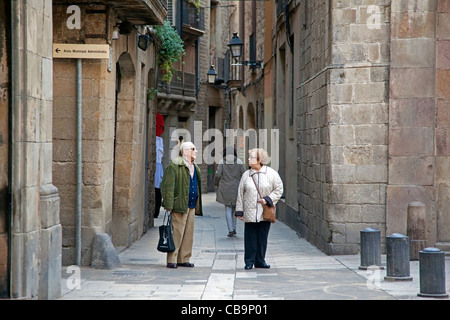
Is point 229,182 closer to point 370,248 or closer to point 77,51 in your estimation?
point 370,248

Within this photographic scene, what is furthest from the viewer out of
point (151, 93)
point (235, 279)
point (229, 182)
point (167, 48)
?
point (167, 48)

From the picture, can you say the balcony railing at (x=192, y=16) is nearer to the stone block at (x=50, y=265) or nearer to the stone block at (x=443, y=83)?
the stone block at (x=443, y=83)

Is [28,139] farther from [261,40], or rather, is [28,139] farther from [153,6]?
[261,40]

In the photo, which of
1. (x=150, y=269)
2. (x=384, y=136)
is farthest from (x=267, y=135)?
(x=150, y=269)

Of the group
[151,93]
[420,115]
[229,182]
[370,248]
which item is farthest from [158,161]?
[370,248]

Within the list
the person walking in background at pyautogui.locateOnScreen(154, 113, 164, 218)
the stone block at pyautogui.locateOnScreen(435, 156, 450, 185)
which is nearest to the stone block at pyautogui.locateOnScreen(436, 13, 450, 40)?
the stone block at pyautogui.locateOnScreen(435, 156, 450, 185)

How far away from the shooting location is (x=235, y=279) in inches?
362

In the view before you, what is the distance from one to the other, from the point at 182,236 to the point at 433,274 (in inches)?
159

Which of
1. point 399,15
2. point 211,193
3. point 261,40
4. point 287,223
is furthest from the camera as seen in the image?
point 211,193

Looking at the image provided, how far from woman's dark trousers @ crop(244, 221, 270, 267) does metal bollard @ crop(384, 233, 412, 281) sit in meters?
2.09

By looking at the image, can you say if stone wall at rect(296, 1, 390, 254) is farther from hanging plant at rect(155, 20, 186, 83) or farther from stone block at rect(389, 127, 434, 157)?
hanging plant at rect(155, 20, 186, 83)

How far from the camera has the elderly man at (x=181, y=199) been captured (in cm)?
1043

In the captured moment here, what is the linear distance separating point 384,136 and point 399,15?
68.4 inches

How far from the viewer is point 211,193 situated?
111 feet
